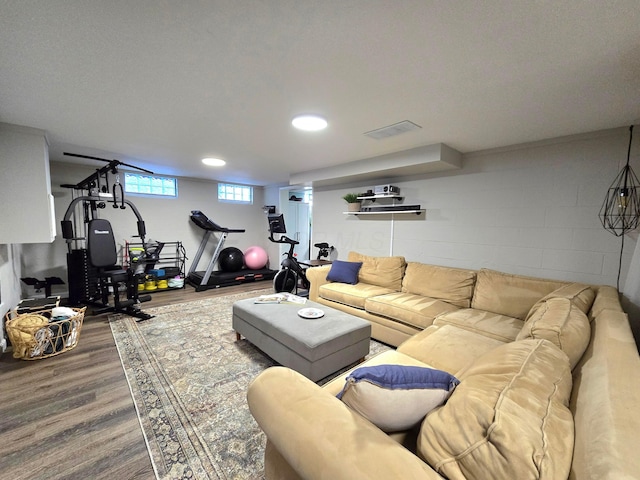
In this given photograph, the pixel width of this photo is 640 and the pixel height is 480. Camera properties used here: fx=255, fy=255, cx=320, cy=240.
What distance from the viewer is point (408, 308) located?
8.73 feet

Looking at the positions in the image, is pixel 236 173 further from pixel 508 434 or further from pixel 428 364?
pixel 508 434

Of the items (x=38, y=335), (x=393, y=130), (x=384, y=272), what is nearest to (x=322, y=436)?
(x=393, y=130)

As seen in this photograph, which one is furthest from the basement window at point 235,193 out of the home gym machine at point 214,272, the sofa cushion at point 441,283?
the sofa cushion at point 441,283

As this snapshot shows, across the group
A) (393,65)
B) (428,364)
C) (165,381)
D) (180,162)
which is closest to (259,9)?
(393,65)

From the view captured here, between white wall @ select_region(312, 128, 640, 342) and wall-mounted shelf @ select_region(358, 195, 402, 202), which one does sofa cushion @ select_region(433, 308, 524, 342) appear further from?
wall-mounted shelf @ select_region(358, 195, 402, 202)

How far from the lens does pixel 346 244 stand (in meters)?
4.56

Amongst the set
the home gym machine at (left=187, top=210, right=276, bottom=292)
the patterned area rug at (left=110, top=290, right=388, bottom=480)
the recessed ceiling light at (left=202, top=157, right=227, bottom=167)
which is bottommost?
the patterned area rug at (left=110, top=290, right=388, bottom=480)

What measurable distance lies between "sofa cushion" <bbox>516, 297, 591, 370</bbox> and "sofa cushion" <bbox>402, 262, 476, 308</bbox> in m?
1.25

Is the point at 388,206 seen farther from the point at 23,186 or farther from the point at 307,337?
the point at 23,186

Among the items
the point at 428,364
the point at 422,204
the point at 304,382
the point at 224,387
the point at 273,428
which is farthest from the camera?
the point at 422,204

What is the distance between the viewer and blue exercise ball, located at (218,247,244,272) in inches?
226

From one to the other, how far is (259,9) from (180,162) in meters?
3.48

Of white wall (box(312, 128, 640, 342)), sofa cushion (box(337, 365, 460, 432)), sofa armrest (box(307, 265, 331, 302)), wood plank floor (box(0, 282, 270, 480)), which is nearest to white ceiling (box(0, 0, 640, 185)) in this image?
white wall (box(312, 128, 640, 342))

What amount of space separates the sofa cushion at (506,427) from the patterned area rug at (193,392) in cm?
113
